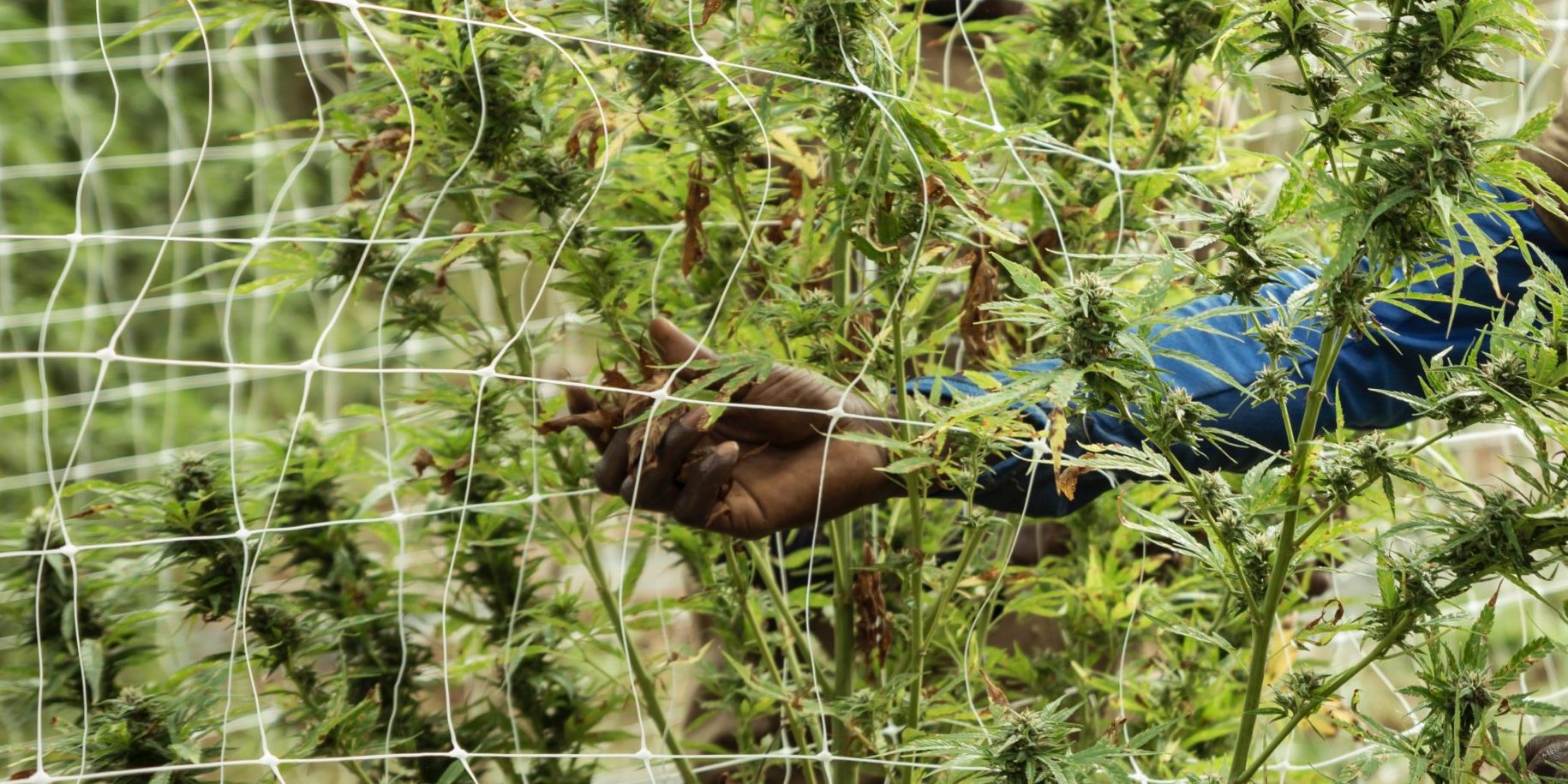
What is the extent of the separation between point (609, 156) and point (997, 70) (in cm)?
66

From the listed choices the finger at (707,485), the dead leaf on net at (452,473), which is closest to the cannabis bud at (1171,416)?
the finger at (707,485)

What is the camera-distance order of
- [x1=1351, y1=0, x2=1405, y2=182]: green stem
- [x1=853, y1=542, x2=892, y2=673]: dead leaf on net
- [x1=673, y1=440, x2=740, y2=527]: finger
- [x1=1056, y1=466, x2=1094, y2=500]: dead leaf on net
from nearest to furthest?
[x1=1351, y1=0, x2=1405, y2=182]: green stem, [x1=1056, y1=466, x2=1094, y2=500]: dead leaf on net, [x1=673, y1=440, x2=740, y2=527]: finger, [x1=853, y1=542, x2=892, y2=673]: dead leaf on net

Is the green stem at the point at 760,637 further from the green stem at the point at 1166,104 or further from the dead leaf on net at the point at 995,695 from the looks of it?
the green stem at the point at 1166,104

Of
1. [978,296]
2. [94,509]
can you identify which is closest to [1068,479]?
[978,296]

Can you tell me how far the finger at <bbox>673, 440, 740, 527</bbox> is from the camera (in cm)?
85

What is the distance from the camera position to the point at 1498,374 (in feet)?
2.09

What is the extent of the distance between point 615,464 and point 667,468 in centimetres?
4

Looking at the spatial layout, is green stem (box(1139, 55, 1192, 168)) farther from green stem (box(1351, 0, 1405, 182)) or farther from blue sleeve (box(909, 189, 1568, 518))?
green stem (box(1351, 0, 1405, 182))

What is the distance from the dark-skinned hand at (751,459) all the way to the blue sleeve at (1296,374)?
0.07 metres

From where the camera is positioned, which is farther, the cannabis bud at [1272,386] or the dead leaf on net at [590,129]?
the dead leaf on net at [590,129]

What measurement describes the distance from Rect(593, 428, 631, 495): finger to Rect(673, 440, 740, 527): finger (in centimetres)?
5

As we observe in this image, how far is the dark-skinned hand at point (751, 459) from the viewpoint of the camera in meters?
0.85

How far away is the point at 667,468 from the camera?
864 millimetres

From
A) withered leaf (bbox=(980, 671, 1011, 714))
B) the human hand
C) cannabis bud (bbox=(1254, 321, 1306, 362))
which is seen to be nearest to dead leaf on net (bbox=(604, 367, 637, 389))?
withered leaf (bbox=(980, 671, 1011, 714))
